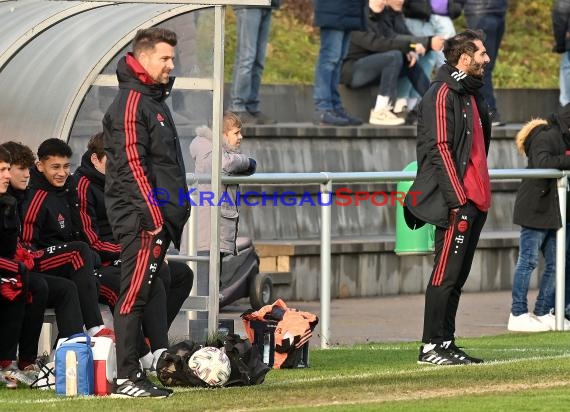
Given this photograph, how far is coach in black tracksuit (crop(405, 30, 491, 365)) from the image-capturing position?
38.1 ft

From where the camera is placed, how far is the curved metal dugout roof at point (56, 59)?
12781 millimetres

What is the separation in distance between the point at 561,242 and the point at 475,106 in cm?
370

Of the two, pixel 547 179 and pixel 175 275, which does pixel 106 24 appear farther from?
pixel 547 179

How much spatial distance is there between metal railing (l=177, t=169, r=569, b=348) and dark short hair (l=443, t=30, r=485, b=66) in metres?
1.86

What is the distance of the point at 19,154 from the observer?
11.3m

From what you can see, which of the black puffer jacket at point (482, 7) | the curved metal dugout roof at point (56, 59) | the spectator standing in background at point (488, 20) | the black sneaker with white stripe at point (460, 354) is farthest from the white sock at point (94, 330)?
the black puffer jacket at point (482, 7)

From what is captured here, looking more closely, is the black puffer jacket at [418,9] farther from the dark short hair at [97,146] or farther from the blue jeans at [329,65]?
the dark short hair at [97,146]

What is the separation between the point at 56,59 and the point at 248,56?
5.51m

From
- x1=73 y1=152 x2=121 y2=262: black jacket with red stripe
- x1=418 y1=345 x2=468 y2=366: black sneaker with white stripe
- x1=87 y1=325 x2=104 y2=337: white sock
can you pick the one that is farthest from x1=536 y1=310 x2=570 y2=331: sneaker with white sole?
x1=87 y1=325 x2=104 y2=337: white sock

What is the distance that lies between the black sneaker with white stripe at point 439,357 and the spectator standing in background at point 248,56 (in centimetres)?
689

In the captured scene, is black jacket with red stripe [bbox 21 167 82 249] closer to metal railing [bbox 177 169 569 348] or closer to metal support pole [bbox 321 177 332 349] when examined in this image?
metal railing [bbox 177 169 569 348]

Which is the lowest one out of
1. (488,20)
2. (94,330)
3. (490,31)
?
(94,330)

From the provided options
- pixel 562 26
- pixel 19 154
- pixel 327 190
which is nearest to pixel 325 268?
pixel 327 190

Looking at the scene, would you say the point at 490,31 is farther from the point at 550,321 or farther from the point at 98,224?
the point at 98,224
